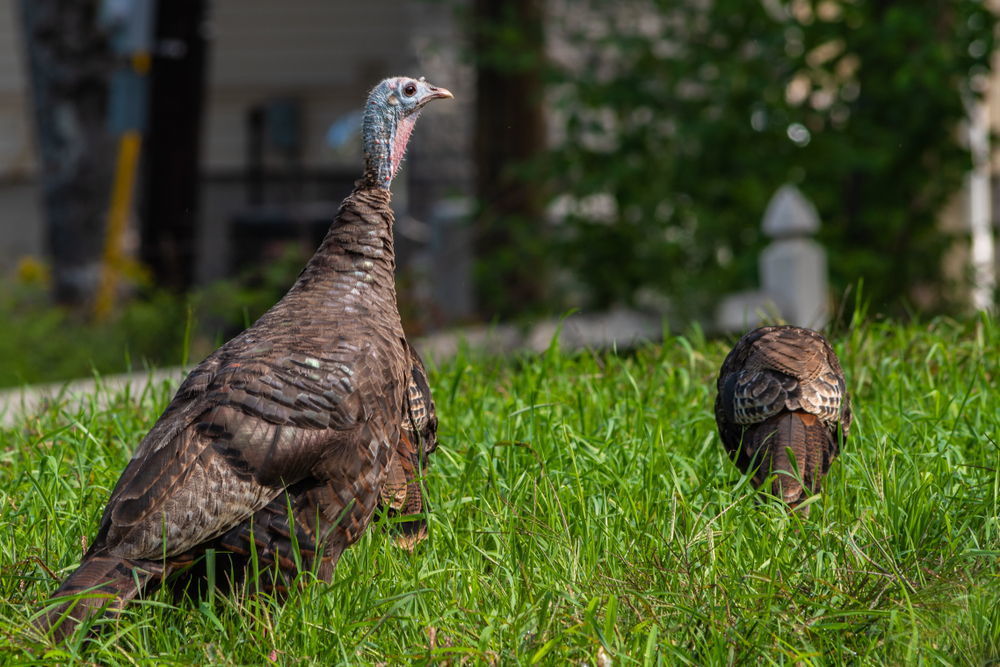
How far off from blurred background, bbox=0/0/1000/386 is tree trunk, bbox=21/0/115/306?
19 millimetres

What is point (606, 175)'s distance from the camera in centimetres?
902

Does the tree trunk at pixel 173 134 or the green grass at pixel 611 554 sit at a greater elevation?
the tree trunk at pixel 173 134

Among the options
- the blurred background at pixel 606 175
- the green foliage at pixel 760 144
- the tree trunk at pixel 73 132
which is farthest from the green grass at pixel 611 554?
the tree trunk at pixel 73 132

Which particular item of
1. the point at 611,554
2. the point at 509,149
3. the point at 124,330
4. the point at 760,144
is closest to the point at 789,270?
the point at 760,144

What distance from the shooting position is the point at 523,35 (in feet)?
32.3

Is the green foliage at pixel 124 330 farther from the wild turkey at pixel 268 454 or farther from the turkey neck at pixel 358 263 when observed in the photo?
the wild turkey at pixel 268 454

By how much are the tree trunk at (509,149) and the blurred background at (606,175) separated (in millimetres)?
24

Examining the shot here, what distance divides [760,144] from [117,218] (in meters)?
6.05

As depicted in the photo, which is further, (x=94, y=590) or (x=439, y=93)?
(x=439, y=93)

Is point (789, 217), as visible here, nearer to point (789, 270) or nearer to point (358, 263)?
point (789, 270)

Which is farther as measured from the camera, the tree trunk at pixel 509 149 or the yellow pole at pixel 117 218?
the yellow pole at pixel 117 218

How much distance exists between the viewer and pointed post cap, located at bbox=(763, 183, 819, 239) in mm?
7781

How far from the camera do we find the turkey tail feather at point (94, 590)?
3004 mm

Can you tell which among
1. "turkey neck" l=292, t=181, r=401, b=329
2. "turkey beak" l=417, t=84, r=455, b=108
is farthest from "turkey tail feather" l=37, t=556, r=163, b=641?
"turkey beak" l=417, t=84, r=455, b=108
